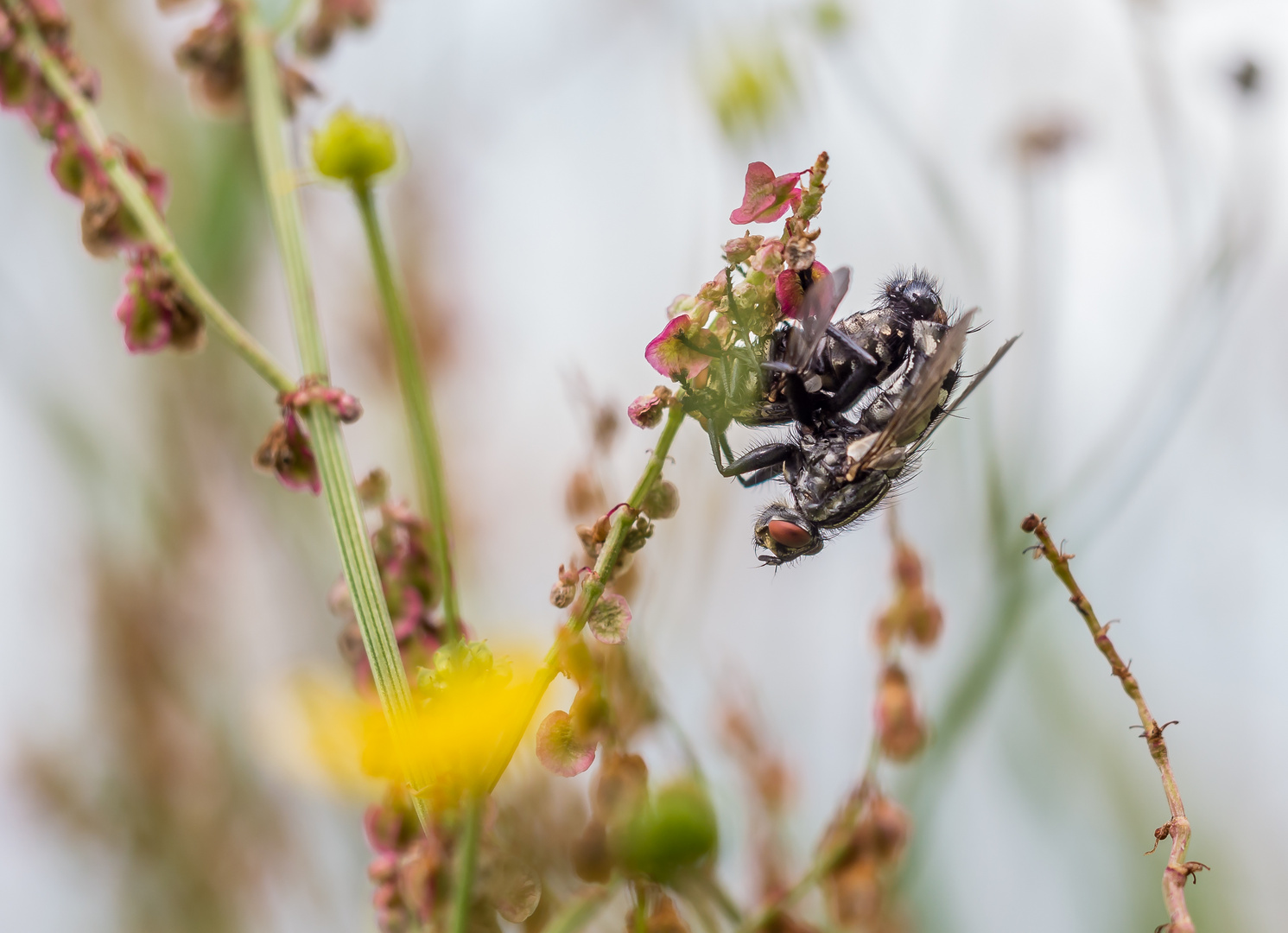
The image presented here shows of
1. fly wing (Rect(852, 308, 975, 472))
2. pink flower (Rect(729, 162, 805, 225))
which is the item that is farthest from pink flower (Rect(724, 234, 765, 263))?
fly wing (Rect(852, 308, 975, 472))

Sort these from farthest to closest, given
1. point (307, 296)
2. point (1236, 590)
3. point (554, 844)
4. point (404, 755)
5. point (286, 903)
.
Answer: point (1236, 590), point (286, 903), point (554, 844), point (307, 296), point (404, 755)

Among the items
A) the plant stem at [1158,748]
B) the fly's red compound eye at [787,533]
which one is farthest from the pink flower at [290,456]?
the plant stem at [1158,748]

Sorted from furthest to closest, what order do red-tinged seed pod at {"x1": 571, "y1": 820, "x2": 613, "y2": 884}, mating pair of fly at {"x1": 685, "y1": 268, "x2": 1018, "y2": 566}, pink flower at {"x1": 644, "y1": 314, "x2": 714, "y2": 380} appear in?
mating pair of fly at {"x1": 685, "y1": 268, "x2": 1018, "y2": 566} → red-tinged seed pod at {"x1": 571, "y1": 820, "x2": 613, "y2": 884} → pink flower at {"x1": 644, "y1": 314, "x2": 714, "y2": 380}

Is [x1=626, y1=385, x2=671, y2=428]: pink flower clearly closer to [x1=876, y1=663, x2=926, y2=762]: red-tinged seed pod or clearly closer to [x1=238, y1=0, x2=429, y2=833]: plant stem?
[x1=238, y1=0, x2=429, y2=833]: plant stem

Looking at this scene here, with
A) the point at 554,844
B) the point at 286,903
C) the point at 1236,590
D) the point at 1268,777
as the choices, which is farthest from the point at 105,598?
the point at 1268,777

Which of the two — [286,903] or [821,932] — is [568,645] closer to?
[821,932]

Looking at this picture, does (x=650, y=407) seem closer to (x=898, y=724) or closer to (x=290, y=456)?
(x=290, y=456)
